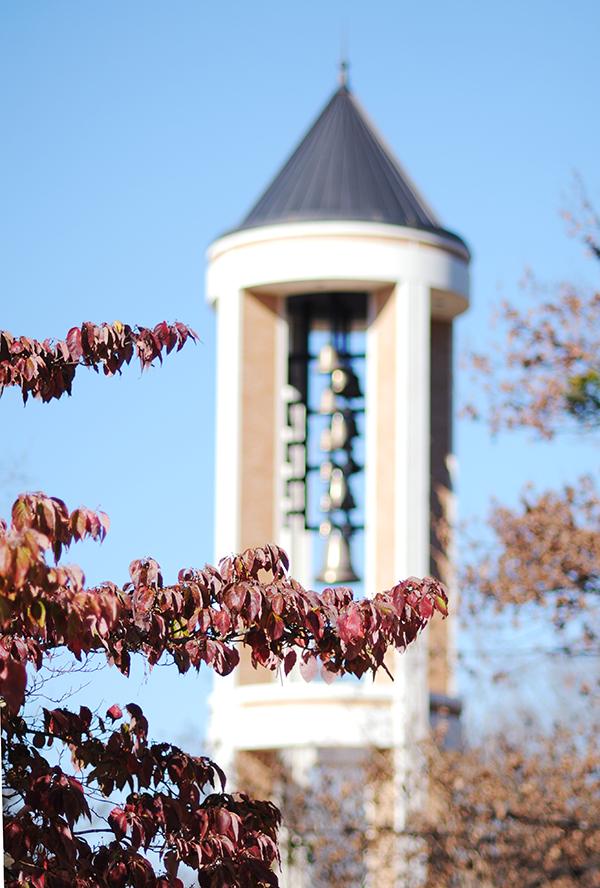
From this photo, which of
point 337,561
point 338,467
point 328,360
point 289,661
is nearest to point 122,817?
point 289,661

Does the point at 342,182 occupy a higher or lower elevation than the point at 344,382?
higher

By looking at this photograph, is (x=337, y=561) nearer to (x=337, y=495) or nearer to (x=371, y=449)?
(x=337, y=495)

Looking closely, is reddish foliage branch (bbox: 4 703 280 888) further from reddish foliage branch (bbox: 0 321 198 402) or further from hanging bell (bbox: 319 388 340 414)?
hanging bell (bbox: 319 388 340 414)

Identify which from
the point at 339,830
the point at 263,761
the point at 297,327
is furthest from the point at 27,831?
the point at 297,327

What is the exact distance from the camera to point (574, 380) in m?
14.9

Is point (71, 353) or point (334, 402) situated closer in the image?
point (71, 353)

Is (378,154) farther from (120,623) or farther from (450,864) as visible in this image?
(120,623)

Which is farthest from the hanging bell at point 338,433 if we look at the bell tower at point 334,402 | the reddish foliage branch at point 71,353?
the reddish foliage branch at point 71,353

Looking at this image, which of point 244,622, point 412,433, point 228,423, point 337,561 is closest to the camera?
point 244,622

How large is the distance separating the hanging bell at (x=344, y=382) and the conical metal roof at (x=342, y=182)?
2.34 metres

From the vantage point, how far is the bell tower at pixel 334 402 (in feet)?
86.3

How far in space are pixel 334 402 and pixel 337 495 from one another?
5.01ft

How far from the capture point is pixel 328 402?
27.6 metres

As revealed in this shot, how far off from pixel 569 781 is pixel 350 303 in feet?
39.7
